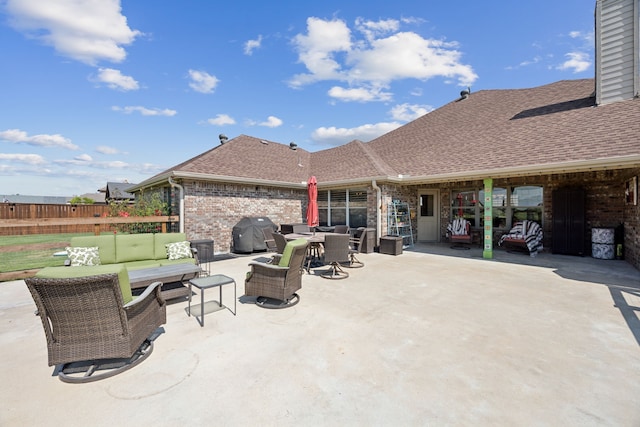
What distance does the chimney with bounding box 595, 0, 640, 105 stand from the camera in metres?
8.38

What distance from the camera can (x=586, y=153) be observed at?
714 centimetres

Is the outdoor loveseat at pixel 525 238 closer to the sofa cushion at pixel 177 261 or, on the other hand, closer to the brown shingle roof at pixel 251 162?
the brown shingle roof at pixel 251 162

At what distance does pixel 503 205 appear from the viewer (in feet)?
34.9

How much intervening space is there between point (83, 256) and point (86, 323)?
3333 mm

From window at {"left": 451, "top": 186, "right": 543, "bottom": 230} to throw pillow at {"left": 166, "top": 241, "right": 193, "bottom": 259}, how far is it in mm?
10440

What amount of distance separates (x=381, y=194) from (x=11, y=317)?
9.93m

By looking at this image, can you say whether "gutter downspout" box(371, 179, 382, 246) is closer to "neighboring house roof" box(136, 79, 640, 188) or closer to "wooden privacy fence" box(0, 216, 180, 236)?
"neighboring house roof" box(136, 79, 640, 188)

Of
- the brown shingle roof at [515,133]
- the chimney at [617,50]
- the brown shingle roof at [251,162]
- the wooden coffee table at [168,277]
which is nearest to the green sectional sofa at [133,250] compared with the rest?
the wooden coffee table at [168,277]

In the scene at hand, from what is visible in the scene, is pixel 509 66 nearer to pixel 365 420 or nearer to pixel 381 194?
pixel 381 194

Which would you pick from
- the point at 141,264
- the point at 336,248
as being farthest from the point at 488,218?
the point at 141,264

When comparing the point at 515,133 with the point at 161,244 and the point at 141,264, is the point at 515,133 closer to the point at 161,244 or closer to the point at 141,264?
the point at 161,244

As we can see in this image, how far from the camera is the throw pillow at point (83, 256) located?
4.99m

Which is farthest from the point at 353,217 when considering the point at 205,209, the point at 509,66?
the point at 509,66

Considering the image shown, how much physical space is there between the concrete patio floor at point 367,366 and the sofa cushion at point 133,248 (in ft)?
4.98
